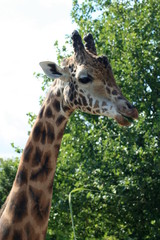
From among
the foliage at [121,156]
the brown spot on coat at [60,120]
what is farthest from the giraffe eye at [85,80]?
the foliage at [121,156]

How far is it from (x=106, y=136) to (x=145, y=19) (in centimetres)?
371

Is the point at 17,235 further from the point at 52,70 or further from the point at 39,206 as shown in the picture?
the point at 52,70

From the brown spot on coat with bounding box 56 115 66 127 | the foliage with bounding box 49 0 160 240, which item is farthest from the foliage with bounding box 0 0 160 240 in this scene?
the brown spot on coat with bounding box 56 115 66 127

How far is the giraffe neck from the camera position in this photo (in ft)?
15.0

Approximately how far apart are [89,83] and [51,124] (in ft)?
1.71

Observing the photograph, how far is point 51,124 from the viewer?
4.89 metres

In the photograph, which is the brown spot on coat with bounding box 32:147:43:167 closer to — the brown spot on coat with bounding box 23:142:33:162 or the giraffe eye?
the brown spot on coat with bounding box 23:142:33:162

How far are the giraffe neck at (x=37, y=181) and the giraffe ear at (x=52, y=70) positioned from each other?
0.50 feet

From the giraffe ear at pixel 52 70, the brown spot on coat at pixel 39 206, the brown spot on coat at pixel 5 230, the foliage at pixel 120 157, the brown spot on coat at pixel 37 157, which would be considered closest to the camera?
the brown spot on coat at pixel 5 230

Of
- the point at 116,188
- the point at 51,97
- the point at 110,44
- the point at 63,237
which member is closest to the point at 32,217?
the point at 51,97

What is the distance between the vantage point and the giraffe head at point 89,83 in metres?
4.75

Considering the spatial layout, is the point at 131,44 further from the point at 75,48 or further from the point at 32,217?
the point at 32,217

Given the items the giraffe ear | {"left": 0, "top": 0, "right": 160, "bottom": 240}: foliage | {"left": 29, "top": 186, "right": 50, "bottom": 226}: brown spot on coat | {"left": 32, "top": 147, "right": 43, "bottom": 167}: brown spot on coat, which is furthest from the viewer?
{"left": 0, "top": 0, "right": 160, "bottom": 240}: foliage

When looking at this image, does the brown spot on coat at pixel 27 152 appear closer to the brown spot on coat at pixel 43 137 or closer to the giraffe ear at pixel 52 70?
the brown spot on coat at pixel 43 137
